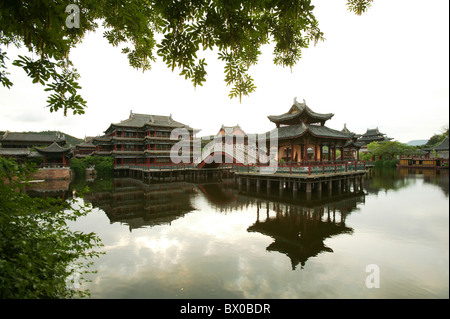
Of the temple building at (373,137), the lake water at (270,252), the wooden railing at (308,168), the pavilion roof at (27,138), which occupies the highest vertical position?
the temple building at (373,137)

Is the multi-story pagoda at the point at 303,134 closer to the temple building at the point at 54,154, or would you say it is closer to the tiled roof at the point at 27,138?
the temple building at the point at 54,154

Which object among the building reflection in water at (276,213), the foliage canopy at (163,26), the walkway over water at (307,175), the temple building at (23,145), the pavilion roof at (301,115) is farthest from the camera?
the temple building at (23,145)

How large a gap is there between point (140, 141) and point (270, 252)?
3554cm

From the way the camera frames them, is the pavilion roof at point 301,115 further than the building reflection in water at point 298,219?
Yes

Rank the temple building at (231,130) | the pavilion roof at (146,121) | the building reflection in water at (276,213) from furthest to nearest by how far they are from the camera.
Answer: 1. the temple building at (231,130)
2. the pavilion roof at (146,121)
3. the building reflection in water at (276,213)

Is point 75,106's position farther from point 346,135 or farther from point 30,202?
point 346,135

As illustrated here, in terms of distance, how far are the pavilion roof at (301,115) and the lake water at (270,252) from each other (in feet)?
32.2

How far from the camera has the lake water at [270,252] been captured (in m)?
5.05

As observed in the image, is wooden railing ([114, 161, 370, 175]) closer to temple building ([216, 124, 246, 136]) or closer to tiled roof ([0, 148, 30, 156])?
temple building ([216, 124, 246, 136])

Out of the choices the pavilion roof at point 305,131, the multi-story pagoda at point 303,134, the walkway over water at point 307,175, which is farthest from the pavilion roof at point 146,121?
the pavilion roof at point 305,131

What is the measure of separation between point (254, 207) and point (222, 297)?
886 cm

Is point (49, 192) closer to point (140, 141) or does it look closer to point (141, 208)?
point (141, 208)

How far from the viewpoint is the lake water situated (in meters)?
5.05

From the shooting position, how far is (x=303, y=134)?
1783 centimetres
